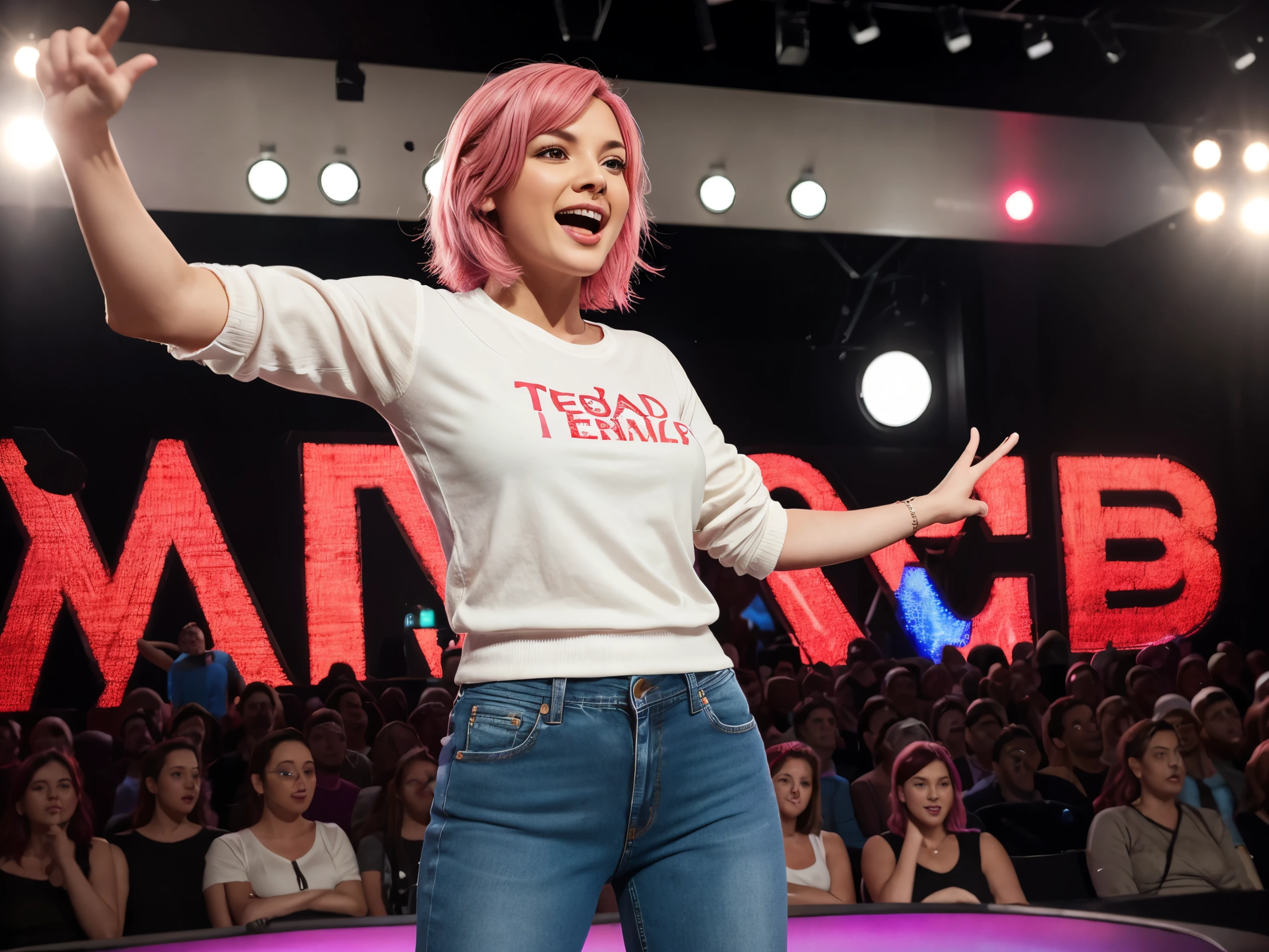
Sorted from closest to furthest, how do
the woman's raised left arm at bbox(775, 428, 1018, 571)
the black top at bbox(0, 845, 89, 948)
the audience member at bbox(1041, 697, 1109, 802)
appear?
1. the woman's raised left arm at bbox(775, 428, 1018, 571)
2. the black top at bbox(0, 845, 89, 948)
3. the audience member at bbox(1041, 697, 1109, 802)

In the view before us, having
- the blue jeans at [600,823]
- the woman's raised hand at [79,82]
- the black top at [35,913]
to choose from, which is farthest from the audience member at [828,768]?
the woman's raised hand at [79,82]

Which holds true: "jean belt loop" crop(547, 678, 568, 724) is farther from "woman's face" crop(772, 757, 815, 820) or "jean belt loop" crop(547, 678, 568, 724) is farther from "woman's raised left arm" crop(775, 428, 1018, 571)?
"woman's face" crop(772, 757, 815, 820)

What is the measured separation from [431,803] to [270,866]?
1.05m

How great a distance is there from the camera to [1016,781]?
4215mm

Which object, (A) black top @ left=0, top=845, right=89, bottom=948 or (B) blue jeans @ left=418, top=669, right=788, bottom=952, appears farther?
(A) black top @ left=0, top=845, right=89, bottom=948

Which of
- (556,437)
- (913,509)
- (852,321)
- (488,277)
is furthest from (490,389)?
(852,321)

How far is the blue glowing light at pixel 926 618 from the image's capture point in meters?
7.16

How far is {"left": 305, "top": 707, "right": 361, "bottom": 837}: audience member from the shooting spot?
158 inches

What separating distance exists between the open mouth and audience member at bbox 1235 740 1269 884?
386 cm

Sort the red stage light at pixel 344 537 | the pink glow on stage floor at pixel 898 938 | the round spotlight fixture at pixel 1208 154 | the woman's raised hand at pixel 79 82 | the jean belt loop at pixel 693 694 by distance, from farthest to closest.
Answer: the round spotlight fixture at pixel 1208 154 < the red stage light at pixel 344 537 < the pink glow on stage floor at pixel 898 938 < the jean belt loop at pixel 693 694 < the woman's raised hand at pixel 79 82

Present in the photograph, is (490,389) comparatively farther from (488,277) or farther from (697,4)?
(697,4)

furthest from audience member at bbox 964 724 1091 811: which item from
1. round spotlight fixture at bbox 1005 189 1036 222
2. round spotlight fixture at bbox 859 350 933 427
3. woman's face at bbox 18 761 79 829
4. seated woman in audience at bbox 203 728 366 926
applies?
round spotlight fixture at bbox 859 350 933 427

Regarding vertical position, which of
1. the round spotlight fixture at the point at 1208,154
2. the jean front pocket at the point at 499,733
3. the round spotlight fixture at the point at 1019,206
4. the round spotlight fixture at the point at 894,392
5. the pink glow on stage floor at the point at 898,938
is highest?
the round spotlight fixture at the point at 1208,154

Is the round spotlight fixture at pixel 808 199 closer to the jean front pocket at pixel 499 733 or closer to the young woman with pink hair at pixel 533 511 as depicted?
the young woman with pink hair at pixel 533 511
